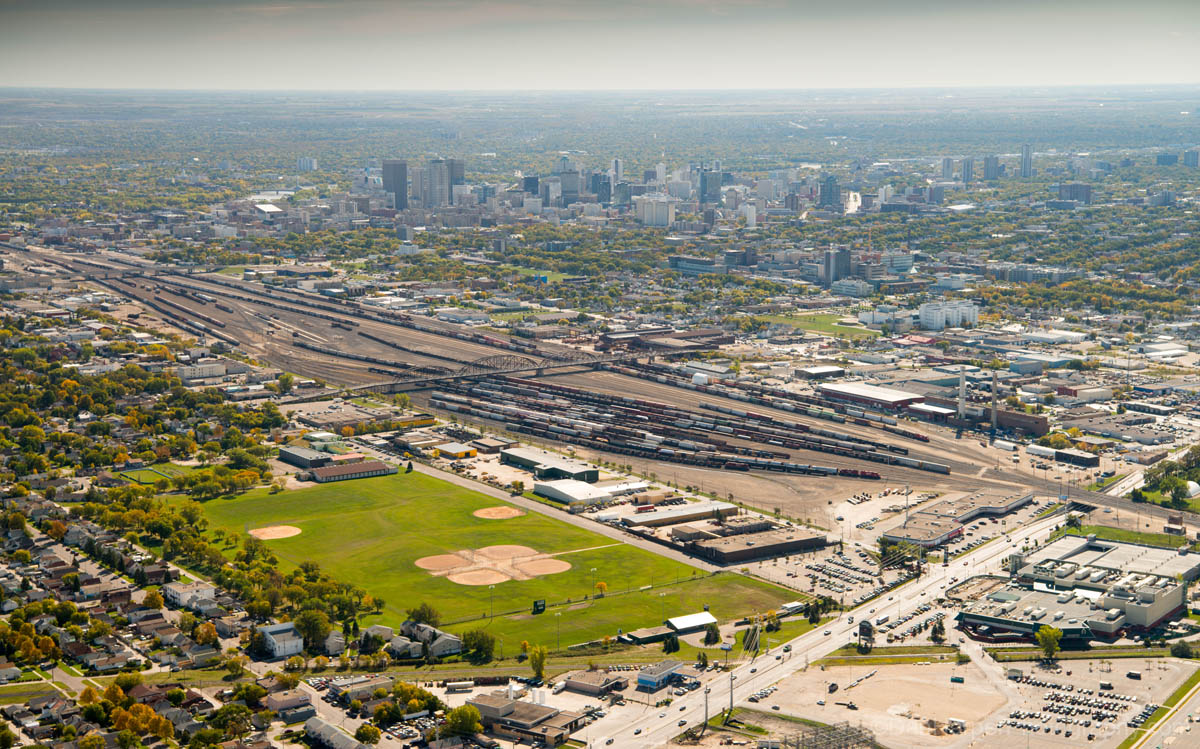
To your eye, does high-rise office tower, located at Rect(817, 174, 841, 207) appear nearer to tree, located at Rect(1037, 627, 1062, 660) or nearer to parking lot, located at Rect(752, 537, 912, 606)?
parking lot, located at Rect(752, 537, 912, 606)

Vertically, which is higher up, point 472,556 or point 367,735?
point 367,735

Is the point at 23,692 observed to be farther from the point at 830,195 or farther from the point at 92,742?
the point at 830,195

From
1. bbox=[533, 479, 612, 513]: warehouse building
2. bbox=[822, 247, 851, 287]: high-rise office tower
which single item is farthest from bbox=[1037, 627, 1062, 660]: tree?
bbox=[822, 247, 851, 287]: high-rise office tower

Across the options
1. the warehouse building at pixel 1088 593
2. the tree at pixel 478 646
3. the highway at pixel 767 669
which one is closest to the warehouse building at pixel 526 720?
the highway at pixel 767 669

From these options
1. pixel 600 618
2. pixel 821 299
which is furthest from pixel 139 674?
pixel 821 299

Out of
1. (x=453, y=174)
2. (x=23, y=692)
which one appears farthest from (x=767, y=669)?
(x=453, y=174)
